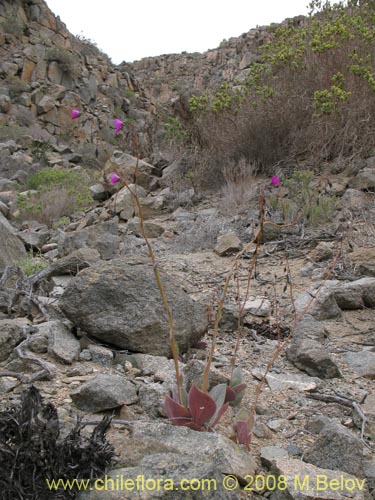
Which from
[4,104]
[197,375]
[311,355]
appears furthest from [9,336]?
[4,104]

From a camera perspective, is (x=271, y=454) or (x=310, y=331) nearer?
(x=271, y=454)

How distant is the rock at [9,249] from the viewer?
3.88 m

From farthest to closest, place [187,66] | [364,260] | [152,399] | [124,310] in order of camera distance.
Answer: [187,66], [364,260], [124,310], [152,399]

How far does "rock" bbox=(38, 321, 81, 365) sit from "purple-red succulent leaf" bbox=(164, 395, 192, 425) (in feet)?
2.13

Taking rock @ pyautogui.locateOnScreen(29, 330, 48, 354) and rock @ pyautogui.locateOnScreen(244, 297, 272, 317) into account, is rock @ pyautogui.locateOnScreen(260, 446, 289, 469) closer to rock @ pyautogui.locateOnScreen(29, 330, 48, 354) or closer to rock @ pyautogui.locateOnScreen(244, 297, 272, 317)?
rock @ pyautogui.locateOnScreen(29, 330, 48, 354)

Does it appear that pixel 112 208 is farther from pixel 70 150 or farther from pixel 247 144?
pixel 70 150

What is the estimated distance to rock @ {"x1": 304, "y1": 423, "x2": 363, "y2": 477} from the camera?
163 centimetres

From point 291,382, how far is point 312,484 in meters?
0.91

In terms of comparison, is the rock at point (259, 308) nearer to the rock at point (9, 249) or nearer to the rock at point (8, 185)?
the rock at point (9, 249)

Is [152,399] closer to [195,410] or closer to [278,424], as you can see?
[195,410]

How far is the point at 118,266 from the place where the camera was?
102 inches

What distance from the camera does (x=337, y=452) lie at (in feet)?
5.43

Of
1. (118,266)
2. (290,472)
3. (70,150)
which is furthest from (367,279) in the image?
(70,150)

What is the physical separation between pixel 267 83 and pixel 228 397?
6196 mm
